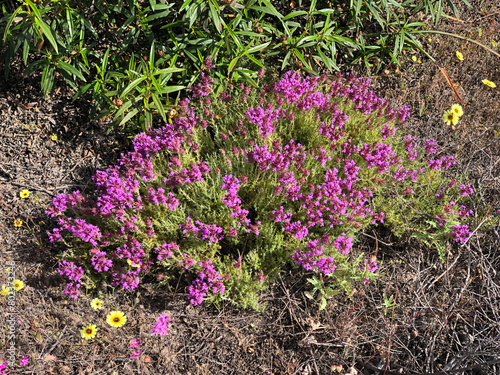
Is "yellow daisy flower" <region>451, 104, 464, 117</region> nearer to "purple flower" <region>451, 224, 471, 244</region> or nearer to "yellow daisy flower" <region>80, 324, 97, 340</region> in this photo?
"purple flower" <region>451, 224, 471, 244</region>

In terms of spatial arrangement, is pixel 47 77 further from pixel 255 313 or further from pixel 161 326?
pixel 255 313

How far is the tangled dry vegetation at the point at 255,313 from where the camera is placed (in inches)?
102

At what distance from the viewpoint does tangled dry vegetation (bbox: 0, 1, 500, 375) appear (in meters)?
2.60

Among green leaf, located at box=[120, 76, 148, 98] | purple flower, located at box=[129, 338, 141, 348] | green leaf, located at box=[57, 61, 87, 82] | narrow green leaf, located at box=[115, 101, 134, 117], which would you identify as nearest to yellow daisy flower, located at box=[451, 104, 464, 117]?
green leaf, located at box=[120, 76, 148, 98]

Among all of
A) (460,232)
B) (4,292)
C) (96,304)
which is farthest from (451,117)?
(4,292)

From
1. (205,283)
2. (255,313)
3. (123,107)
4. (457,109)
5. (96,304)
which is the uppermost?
(123,107)

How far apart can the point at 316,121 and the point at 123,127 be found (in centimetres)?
186

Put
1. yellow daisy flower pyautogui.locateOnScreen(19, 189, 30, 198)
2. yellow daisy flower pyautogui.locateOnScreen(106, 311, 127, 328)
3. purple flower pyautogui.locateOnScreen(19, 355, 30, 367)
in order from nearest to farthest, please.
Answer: purple flower pyautogui.locateOnScreen(19, 355, 30, 367) → yellow daisy flower pyautogui.locateOnScreen(106, 311, 127, 328) → yellow daisy flower pyautogui.locateOnScreen(19, 189, 30, 198)

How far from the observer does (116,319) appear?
2623 millimetres

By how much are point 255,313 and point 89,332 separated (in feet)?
4.06

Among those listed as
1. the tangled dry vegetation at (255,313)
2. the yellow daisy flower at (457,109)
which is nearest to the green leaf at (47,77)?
the tangled dry vegetation at (255,313)

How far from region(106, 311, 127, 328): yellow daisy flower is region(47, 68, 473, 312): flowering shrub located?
23 cm

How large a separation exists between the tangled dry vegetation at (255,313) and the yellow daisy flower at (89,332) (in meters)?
0.11

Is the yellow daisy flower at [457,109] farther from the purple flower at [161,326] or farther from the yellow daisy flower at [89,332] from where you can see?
the yellow daisy flower at [89,332]
